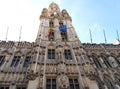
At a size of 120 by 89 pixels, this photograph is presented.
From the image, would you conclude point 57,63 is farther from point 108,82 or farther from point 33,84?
point 108,82

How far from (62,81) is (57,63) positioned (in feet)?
12.7

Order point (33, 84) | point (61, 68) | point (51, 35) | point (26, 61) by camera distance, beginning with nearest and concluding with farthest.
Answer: point (33, 84) → point (61, 68) → point (26, 61) → point (51, 35)

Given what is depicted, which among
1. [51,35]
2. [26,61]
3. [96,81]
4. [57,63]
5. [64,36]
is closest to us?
[96,81]

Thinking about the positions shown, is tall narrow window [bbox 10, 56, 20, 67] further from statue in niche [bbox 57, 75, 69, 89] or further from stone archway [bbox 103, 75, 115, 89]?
stone archway [bbox 103, 75, 115, 89]

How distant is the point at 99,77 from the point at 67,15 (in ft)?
59.4

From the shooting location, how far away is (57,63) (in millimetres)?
23859

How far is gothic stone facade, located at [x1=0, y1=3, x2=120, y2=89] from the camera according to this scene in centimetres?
2112

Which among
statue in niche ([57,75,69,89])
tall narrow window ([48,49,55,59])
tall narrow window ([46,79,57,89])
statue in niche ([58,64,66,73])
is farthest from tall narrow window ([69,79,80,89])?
tall narrow window ([48,49,55,59])

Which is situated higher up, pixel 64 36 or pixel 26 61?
pixel 64 36

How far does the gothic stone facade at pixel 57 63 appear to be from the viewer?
21125 millimetres

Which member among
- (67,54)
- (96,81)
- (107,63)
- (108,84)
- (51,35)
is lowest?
(108,84)

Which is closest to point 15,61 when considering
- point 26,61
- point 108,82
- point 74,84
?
point 26,61

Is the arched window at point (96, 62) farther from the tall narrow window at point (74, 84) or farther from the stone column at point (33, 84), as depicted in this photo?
the stone column at point (33, 84)

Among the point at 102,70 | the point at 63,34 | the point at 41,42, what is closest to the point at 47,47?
the point at 41,42
